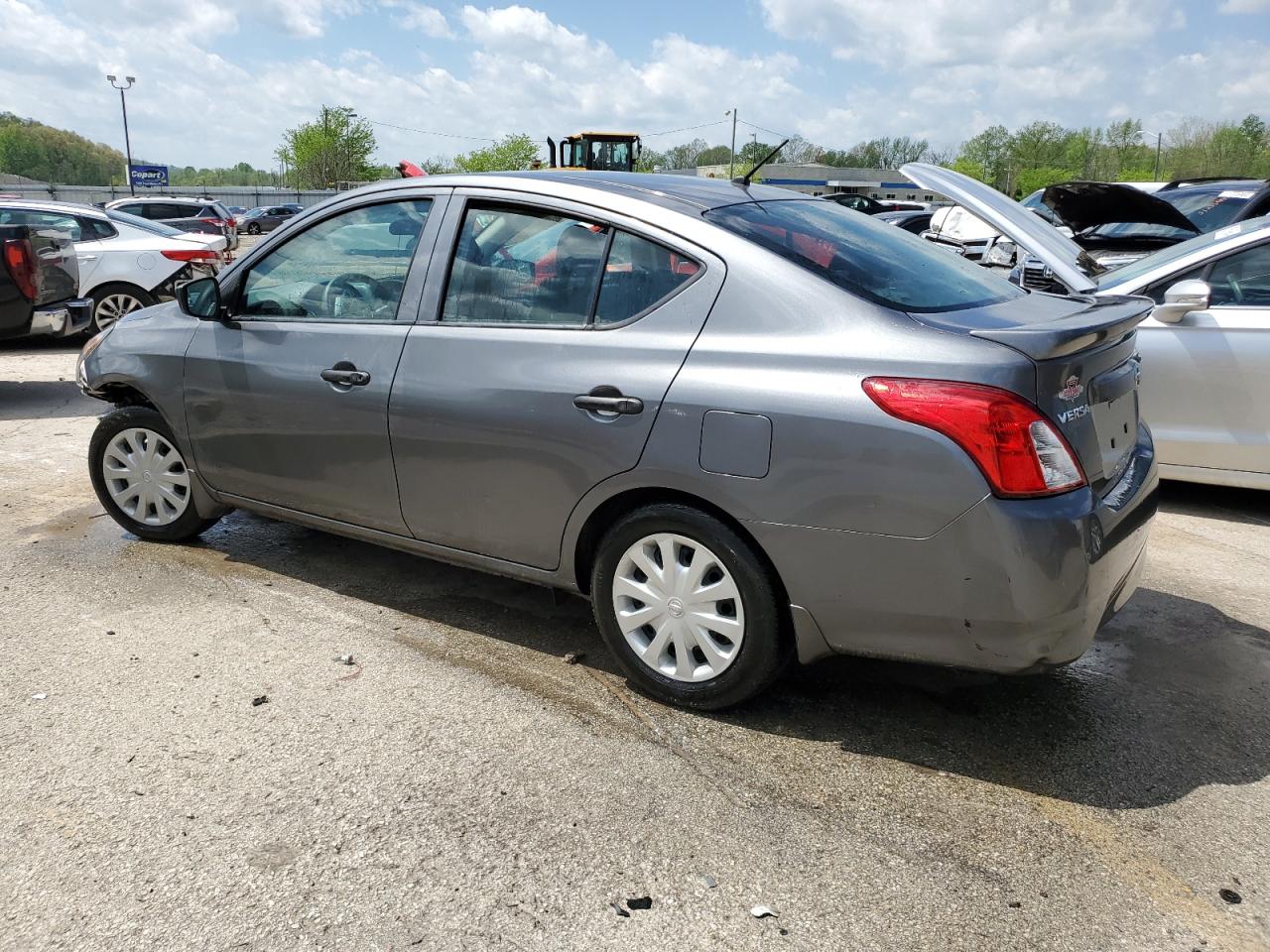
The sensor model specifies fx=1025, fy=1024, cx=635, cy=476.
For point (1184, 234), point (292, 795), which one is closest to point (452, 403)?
point (292, 795)

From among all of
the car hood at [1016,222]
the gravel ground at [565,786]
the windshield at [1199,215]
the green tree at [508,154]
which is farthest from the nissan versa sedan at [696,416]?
the green tree at [508,154]

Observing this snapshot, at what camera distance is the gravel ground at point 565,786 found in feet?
7.94

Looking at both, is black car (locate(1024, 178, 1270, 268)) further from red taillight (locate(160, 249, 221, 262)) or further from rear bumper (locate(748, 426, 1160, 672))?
red taillight (locate(160, 249, 221, 262))

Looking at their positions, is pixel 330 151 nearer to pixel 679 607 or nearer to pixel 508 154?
pixel 508 154

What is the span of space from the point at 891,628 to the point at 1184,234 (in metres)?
8.32

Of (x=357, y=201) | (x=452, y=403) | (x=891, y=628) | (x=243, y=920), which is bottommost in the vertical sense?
(x=243, y=920)

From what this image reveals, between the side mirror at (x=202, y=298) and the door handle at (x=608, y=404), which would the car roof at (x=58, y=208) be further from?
the door handle at (x=608, y=404)

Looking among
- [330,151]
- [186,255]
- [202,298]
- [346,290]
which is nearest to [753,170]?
[346,290]

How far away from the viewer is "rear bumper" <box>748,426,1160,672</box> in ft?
8.89

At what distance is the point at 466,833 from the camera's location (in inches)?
107

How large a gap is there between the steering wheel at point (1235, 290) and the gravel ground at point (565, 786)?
79.2 inches

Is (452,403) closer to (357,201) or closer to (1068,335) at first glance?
(357,201)

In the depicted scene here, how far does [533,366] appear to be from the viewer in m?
3.46

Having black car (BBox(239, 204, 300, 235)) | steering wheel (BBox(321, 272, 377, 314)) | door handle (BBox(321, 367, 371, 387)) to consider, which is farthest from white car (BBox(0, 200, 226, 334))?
black car (BBox(239, 204, 300, 235))
